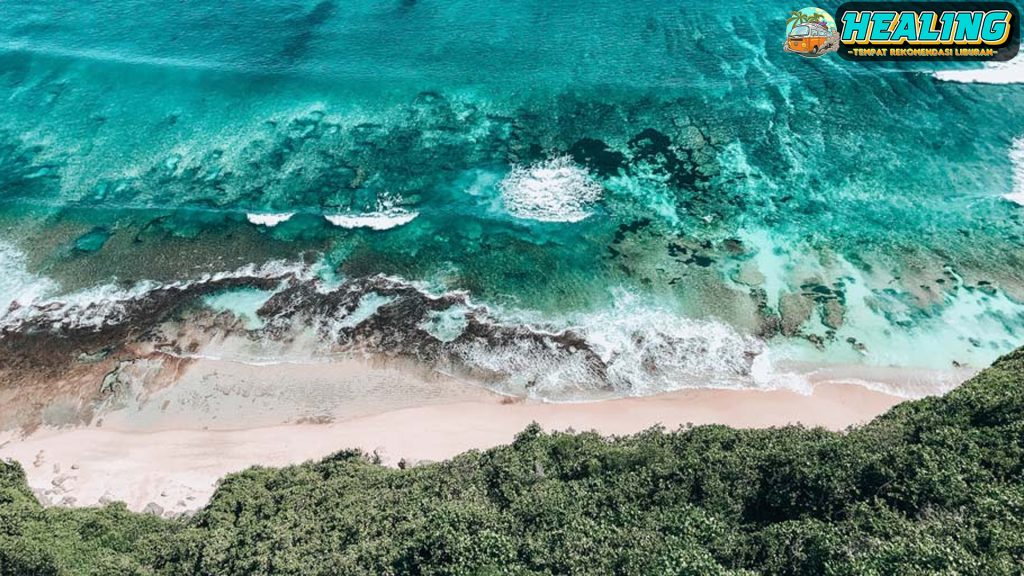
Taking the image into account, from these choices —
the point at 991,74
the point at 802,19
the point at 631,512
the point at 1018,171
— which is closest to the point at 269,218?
the point at 631,512

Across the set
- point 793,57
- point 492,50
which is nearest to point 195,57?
point 492,50

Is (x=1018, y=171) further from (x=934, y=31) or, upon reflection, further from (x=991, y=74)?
(x=934, y=31)

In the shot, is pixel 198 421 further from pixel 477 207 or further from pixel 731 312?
pixel 731 312

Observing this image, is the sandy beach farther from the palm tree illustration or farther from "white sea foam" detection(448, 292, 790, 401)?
the palm tree illustration

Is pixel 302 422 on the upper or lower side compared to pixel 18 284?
lower

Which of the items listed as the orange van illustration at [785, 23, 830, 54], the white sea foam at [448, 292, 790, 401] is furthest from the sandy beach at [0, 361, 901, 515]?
the orange van illustration at [785, 23, 830, 54]

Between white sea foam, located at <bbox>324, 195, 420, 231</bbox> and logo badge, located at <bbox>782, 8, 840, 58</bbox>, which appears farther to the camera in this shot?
logo badge, located at <bbox>782, 8, 840, 58</bbox>
